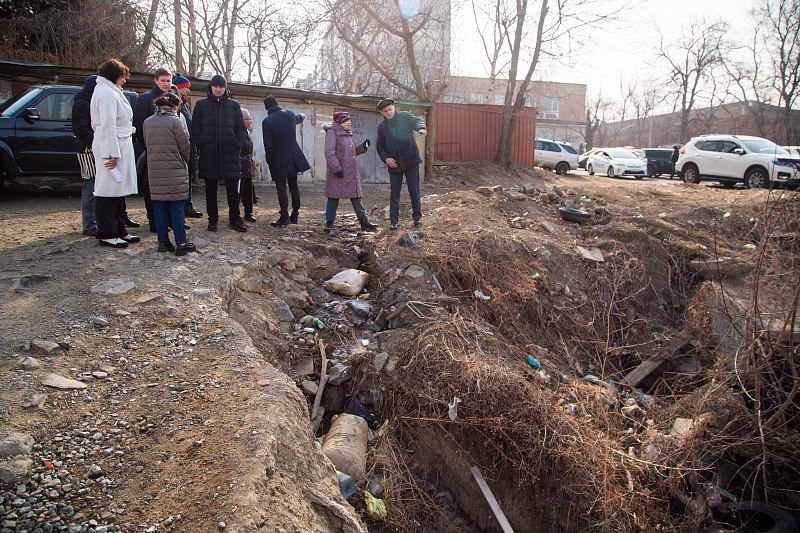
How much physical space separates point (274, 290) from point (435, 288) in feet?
5.71

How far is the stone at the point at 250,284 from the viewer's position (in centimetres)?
490

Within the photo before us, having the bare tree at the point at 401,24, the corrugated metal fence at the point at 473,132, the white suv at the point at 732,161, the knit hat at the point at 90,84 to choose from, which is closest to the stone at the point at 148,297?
the knit hat at the point at 90,84

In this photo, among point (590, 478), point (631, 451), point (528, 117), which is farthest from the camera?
point (528, 117)

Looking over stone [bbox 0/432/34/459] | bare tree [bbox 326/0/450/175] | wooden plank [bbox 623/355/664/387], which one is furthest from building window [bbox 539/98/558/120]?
stone [bbox 0/432/34/459]

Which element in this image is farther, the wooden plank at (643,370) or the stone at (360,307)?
the wooden plank at (643,370)

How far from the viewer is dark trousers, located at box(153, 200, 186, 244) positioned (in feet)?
16.1

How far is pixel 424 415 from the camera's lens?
435 centimetres

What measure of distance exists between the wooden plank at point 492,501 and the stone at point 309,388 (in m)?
1.45

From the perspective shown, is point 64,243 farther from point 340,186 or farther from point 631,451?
point 631,451

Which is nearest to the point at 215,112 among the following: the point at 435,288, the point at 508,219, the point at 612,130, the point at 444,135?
the point at 435,288

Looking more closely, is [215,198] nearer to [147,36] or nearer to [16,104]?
[16,104]

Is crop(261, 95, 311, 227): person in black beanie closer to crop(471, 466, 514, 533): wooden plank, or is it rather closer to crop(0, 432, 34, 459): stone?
crop(471, 466, 514, 533): wooden plank

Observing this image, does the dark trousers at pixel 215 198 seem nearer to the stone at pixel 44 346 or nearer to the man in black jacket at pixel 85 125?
the man in black jacket at pixel 85 125

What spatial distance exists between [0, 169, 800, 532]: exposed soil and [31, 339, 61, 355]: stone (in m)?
0.03
